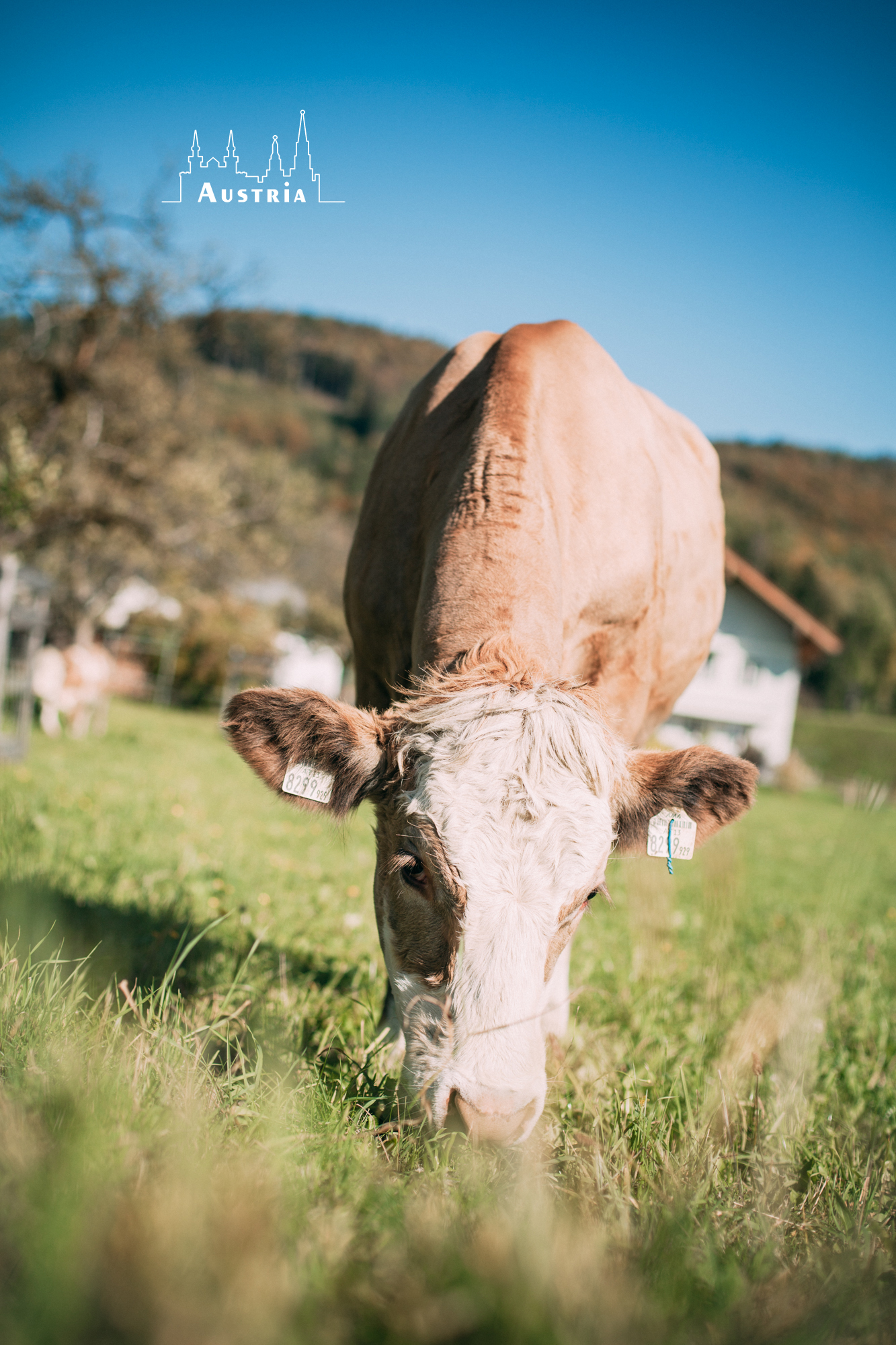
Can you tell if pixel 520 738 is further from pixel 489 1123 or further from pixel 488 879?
pixel 489 1123

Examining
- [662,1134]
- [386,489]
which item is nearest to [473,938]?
[662,1134]

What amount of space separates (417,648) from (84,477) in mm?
20898

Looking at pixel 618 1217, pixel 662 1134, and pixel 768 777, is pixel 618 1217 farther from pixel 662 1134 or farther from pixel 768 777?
pixel 768 777

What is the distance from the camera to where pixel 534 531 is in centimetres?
325

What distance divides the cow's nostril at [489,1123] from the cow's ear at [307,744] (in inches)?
40.5

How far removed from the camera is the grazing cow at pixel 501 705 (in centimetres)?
220

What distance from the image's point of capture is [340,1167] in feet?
5.98

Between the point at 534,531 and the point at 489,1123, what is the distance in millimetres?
2061

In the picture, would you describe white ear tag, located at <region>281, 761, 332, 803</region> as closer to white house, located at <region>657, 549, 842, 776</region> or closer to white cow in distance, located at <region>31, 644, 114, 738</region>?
white cow in distance, located at <region>31, 644, 114, 738</region>

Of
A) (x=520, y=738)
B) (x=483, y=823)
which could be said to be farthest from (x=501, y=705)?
(x=483, y=823)

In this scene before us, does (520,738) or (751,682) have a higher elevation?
(751,682)

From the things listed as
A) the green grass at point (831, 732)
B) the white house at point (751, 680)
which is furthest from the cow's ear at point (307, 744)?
the white house at point (751, 680)

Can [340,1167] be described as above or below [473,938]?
below

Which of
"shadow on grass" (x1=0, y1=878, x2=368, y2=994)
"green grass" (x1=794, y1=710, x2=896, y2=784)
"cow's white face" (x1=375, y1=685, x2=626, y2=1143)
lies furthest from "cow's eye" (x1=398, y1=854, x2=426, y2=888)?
"green grass" (x1=794, y1=710, x2=896, y2=784)
